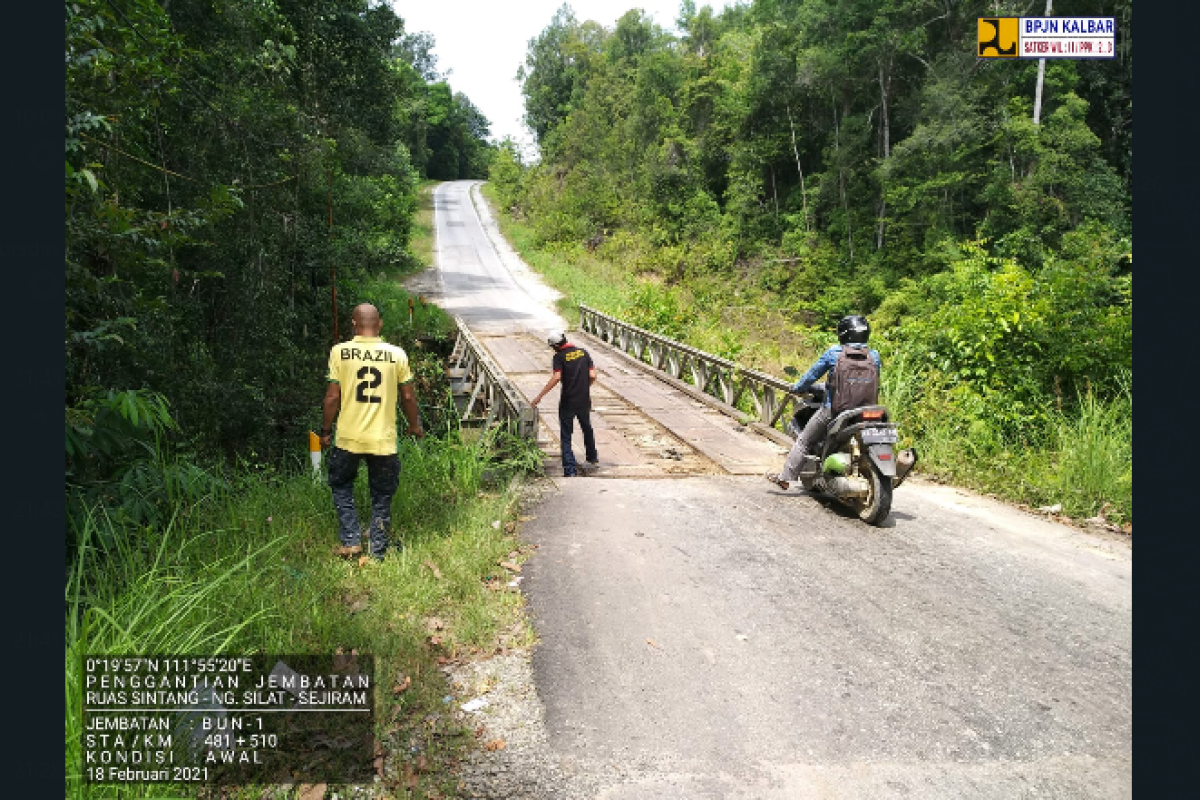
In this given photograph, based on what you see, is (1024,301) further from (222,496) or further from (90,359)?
(90,359)

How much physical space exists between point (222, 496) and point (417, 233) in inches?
1544

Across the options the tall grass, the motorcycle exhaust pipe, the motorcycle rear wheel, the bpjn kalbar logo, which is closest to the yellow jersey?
the motorcycle rear wheel

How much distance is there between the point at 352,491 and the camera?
493 centimetres

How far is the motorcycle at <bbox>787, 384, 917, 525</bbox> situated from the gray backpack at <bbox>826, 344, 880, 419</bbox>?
0.10 meters

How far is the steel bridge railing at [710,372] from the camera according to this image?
10.8 metres

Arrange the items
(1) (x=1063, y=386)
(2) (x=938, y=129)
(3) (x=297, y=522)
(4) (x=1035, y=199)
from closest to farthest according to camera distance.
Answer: (3) (x=297, y=522) < (1) (x=1063, y=386) < (4) (x=1035, y=199) < (2) (x=938, y=129)

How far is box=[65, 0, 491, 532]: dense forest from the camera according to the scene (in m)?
4.28

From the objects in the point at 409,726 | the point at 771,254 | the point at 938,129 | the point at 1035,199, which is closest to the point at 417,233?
the point at 771,254

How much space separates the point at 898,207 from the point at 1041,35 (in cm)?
975

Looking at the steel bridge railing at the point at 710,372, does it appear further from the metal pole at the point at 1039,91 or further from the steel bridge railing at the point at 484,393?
the metal pole at the point at 1039,91

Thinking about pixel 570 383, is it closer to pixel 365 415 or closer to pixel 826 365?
pixel 826 365

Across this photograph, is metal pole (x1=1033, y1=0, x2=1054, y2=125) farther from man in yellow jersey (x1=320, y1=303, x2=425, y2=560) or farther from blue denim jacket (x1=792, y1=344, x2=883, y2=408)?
man in yellow jersey (x1=320, y1=303, x2=425, y2=560)

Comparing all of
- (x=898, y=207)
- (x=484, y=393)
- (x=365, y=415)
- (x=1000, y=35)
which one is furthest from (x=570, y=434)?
(x=898, y=207)

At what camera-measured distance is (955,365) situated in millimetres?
9406
